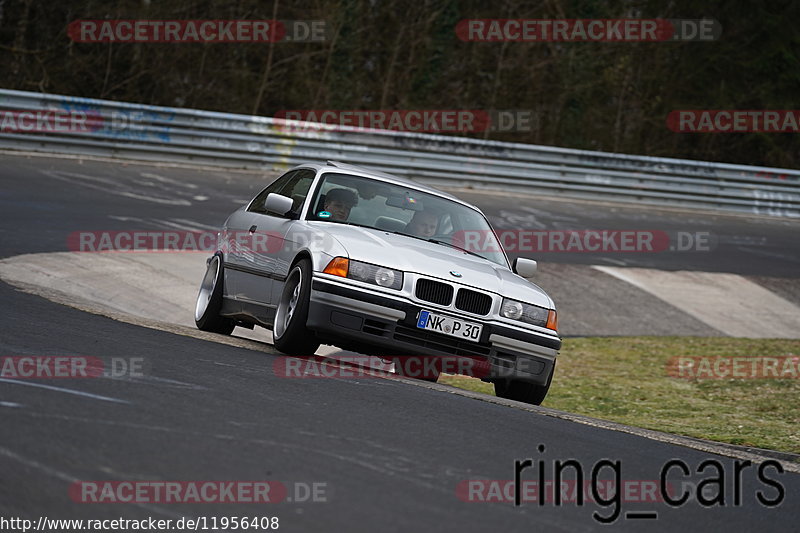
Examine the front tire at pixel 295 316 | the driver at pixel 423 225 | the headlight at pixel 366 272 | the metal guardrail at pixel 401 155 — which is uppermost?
the metal guardrail at pixel 401 155

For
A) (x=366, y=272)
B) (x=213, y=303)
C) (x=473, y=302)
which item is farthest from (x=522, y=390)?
(x=213, y=303)

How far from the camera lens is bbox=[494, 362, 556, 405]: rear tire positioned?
8820 millimetres

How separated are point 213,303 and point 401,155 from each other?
51.2 ft

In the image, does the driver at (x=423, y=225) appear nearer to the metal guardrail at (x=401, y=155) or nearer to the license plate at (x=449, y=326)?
the license plate at (x=449, y=326)

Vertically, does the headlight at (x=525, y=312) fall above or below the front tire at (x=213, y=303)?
above

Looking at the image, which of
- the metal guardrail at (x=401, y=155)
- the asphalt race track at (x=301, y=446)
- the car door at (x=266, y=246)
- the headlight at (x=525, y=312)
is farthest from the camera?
the metal guardrail at (x=401, y=155)

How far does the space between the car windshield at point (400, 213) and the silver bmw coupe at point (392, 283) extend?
1 cm

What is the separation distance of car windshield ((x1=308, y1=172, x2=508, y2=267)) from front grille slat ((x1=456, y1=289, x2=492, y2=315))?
1.09 meters

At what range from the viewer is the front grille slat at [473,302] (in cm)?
829

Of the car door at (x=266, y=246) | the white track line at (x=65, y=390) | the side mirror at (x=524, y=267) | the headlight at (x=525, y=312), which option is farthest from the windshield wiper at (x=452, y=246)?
the white track line at (x=65, y=390)

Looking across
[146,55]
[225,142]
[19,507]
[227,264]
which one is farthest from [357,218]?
[146,55]

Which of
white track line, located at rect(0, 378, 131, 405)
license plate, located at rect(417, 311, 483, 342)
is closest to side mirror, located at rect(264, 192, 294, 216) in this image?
license plate, located at rect(417, 311, 483, 342)

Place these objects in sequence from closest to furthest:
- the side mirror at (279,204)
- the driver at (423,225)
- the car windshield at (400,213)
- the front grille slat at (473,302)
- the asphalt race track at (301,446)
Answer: the asphalt race track at (301,446)
the front grille slat at (473,302)
the side mirror at (279,204)
the car windshield at (400,213)
the driver at (423,225)

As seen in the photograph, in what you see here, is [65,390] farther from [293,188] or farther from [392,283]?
[293,188]
